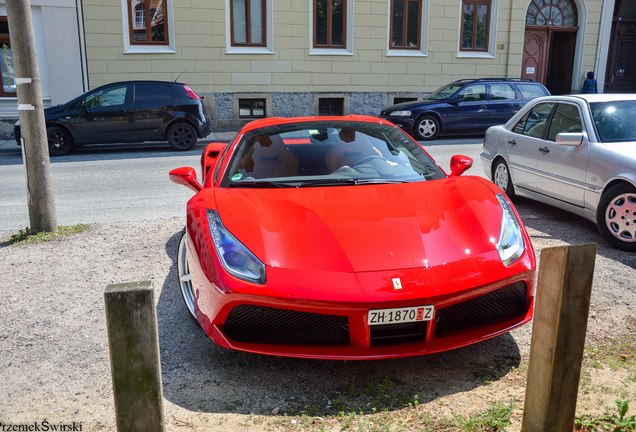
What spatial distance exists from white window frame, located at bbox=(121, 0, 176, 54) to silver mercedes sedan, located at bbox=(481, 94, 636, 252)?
13.0 m

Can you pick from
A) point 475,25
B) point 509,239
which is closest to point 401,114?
point 475,25

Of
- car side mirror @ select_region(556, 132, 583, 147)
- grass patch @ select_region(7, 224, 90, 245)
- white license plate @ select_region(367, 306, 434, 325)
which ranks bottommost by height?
grass patch @ select_region(7, 224, 90, 245)

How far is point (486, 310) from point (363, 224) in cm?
83

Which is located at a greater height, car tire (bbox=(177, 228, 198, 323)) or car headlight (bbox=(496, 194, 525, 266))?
car headlight (bbox=(496, 194, 525, 266))

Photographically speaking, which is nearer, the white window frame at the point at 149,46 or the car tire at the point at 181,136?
the car tire at the point at 181,136

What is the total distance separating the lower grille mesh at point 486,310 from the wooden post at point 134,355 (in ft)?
5.02

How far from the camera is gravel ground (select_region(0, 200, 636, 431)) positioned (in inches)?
115

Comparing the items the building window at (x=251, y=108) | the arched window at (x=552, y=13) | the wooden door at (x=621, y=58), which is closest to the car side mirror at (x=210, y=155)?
the building window at (x=251, y=108)

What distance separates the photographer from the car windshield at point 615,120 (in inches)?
234

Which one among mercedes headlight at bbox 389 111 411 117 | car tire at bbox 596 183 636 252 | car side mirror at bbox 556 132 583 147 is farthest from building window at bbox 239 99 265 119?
car tire at bbox 596 183 636 252

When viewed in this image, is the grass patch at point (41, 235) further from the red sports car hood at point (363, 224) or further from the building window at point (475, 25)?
the building window at point (475, 25)

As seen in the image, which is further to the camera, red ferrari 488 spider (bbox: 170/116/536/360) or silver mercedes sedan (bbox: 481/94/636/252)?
silver mercedes sedan (bbox: 481/94/636/252)

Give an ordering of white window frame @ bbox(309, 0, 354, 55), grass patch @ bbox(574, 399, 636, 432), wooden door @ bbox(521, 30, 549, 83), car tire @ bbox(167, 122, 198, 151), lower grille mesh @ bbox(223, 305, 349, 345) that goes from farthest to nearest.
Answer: wooden door @ bbox(521, 30, 549, 83)
white window frame @ bbox(309, 0, 354, 55)
car tire @ bbox(167, 122, 198, 151)
lower grille mesh @ bbox(223, 305, 349, 345)
grass patch @ bbox(574, 399, 636, 432)

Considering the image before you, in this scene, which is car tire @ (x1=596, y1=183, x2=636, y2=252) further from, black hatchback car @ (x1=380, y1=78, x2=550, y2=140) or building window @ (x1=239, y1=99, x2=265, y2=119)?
building window @ (x1=239, y1=99, x2=265, y2=119)
